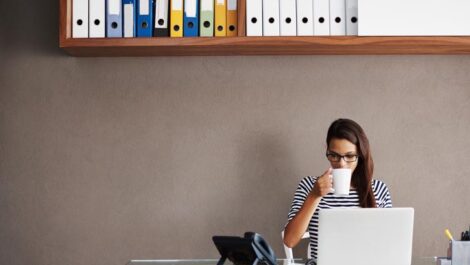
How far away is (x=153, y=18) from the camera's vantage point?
3.41 metres

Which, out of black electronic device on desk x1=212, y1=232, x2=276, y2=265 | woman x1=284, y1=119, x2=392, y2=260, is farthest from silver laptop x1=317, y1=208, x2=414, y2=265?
woman x1=284, y1=119, x2=392, y2=260

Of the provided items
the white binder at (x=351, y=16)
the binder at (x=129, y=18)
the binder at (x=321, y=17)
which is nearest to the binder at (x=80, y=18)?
the binder at (x=129, y=18)

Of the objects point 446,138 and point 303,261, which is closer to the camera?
point 303,261

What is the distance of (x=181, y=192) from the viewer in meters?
3.65

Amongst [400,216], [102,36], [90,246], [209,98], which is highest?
[102,36]

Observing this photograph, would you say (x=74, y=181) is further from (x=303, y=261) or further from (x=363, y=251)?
(x=363, y=251)

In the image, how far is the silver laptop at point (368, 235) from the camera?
7.73 ft

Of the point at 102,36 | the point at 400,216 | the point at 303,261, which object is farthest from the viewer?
the point at 102,36

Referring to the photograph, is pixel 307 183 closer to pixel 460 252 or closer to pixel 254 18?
pixel 254 18

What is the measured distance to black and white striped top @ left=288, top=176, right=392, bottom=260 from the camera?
10.8 ft

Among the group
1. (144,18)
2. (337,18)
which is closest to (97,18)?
(144,18)

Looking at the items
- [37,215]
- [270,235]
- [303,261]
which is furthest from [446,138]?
[37,215]

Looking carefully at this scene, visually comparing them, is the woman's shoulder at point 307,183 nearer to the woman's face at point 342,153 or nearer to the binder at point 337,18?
the woman's face at point 342,153

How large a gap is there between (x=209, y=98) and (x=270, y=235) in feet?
2.38
